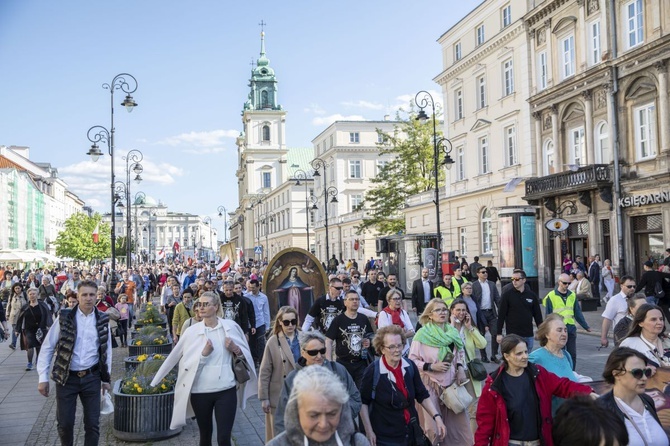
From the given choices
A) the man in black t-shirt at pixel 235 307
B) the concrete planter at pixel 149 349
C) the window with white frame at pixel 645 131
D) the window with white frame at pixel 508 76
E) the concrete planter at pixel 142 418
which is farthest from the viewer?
the window with white frame at pixel 508 76

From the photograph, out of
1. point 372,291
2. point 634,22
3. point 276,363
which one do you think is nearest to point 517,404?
point 276,363

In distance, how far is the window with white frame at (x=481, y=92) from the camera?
3959cm

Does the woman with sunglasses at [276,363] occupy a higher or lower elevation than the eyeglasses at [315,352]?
lower

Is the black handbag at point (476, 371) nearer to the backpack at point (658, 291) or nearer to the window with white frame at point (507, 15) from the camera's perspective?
the backpack at point (658, 291)

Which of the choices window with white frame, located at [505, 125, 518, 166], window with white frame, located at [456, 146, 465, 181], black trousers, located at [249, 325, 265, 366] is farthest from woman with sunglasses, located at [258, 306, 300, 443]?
window with white frame, located at [456, 146, 465, 181]

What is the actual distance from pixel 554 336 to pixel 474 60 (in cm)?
3660

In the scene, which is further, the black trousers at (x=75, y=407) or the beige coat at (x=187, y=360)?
the black trousers at (x=75, y=407)

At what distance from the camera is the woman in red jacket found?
15.6ft

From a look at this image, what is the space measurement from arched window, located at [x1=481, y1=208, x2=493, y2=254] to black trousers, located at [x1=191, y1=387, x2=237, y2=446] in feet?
109

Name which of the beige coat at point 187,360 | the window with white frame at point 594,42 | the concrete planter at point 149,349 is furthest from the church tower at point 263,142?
the beige coat at point 187,360

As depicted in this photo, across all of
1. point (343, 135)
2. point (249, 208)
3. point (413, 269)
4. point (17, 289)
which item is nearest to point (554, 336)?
point (17, 289)

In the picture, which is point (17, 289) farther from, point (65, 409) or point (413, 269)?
point (413, 269)

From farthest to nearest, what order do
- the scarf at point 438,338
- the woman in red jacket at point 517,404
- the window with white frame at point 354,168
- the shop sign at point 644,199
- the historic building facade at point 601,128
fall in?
1. the window with white frame at point 354,168
2. the historic building facade at point 601,128
3. the shop sign at point 644,199
4. the scarf at point 438,338
5. the woman in red jacket at point 517,404

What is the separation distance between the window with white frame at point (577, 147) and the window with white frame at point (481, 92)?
8.57 metres
